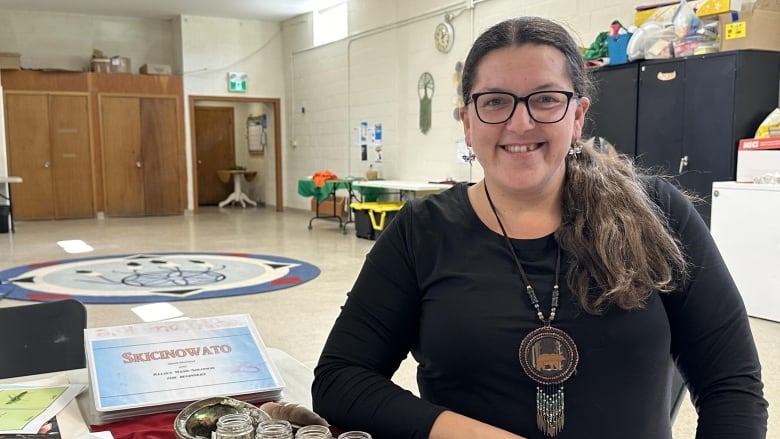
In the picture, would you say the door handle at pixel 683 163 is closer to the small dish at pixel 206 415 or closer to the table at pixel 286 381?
the table at pixel 286 381

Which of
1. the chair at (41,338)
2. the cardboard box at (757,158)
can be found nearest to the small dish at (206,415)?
the chair at (41,338)

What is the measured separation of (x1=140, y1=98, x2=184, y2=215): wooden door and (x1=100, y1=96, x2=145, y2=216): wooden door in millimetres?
100

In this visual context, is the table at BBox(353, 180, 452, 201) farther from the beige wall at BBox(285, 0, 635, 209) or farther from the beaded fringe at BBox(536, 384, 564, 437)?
the beaded fringe at BBox(536, 384, 564, 437)

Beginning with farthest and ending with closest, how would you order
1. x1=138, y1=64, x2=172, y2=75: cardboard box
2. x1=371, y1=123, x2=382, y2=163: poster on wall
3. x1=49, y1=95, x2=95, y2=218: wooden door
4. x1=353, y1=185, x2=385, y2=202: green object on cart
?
x1=138, y1=64, x2=172, y2=75: cardboard box → x1=49, y1=95, x2=95, y2=218: wooden door → x1=371, y1=123, x2=382, y2=163: poster on wall → x1=353, y1=185, x2=385, y2=202: green object on cart

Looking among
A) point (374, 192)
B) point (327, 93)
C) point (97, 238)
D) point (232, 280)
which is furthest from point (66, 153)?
point (232, 280)

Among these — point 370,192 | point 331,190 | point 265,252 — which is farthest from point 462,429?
point 331,190

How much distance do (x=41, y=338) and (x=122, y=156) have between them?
10.5 m

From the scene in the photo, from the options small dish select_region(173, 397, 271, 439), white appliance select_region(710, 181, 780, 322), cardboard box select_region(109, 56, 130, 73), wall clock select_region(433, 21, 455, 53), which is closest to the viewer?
small dish select_region(173, 397, 271, 439)

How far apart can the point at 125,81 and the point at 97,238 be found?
3.66 meters

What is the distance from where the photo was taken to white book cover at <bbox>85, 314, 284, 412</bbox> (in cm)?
124

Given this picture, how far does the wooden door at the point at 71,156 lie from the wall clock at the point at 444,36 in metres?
6.26

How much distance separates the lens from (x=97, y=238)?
29.3ft

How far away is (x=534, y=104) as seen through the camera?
1219mm

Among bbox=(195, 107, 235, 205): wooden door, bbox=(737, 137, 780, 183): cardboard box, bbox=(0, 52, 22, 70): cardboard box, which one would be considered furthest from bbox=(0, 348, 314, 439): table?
bbox=(195, 107, 235, 205): wooden door
